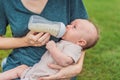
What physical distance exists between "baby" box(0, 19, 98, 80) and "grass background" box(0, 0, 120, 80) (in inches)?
66.9

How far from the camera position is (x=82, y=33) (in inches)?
151

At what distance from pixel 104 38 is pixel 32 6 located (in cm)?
310

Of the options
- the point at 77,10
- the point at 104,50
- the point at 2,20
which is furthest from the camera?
the point at 104,50

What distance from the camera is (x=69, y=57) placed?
375 cm

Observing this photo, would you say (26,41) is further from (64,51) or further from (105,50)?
(105,50)

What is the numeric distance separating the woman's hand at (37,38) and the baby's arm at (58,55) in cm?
4

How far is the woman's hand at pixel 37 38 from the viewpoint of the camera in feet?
12.3

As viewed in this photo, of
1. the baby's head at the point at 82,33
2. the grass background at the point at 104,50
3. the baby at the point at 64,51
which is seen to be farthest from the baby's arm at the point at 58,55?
the grass background at the point at 104,50

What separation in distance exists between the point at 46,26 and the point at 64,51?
0.73 feet

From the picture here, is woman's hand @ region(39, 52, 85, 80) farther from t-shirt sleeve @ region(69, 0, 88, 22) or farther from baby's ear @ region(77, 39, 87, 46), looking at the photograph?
t-shirt sleeve @ region(69, 0, 88, 22)

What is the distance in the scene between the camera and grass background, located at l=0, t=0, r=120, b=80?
5.63m

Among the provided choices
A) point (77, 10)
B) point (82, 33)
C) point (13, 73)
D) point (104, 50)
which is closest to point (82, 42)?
point (82, 33)

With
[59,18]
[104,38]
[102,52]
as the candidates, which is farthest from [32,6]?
[104,38]

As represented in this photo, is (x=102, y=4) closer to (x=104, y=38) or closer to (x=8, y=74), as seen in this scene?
(x=104, y=38)
